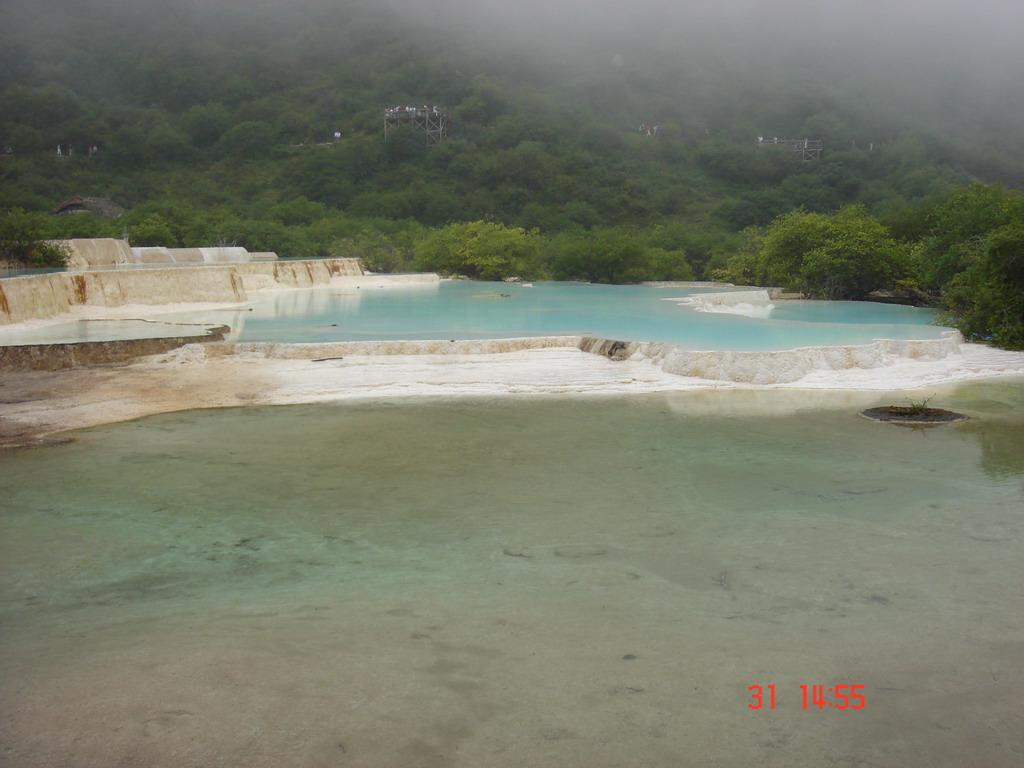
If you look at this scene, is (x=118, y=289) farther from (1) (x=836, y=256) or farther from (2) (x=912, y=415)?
(1) (x=836, y=256)

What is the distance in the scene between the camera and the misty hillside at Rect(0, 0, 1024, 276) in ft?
172

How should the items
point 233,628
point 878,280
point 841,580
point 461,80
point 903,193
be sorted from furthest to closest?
point 461,80 → point 903,193 → point 878,280 → point 841,580 → point 233,628

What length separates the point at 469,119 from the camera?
71812 mm

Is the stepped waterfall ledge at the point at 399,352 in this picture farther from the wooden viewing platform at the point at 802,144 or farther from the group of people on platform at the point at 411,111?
the group of people on platform at the point at 411,111

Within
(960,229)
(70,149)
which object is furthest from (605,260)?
(70,149)

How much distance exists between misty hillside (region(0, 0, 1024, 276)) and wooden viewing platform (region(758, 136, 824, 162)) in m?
1.46

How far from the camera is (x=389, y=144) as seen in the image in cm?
6356

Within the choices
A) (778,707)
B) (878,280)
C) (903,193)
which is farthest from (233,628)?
(903,193)

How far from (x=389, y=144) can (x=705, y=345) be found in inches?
2149

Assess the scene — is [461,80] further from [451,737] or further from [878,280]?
[451,737]

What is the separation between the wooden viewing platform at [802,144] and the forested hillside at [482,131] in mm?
867

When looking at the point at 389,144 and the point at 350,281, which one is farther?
the point at 389,144
